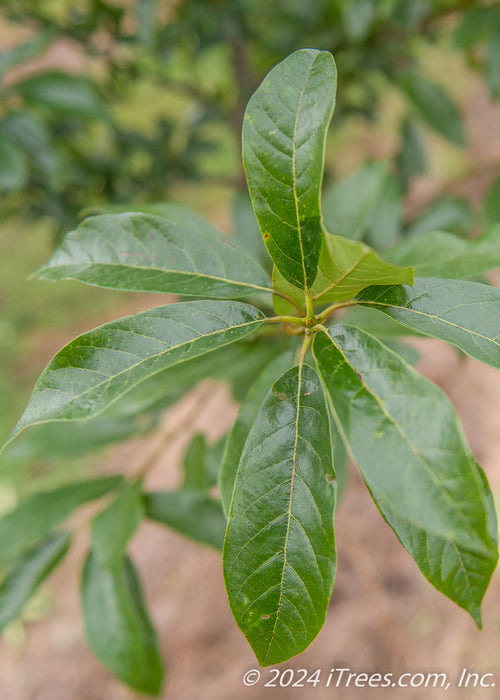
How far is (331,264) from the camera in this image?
465 mm

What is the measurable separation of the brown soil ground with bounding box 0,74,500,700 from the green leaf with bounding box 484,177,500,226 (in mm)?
731

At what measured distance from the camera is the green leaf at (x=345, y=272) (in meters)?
0.41

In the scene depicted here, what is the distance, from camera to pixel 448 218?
1.13 meters

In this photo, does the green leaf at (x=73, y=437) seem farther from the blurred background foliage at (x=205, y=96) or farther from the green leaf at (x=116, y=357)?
the green leaf at (x=116, y=357)

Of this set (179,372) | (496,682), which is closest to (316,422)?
(179,372)

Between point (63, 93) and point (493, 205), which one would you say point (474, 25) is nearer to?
point (493, 205)

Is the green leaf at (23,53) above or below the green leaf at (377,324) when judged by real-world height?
above

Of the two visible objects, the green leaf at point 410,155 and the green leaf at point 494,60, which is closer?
the green leaf at point 494,60

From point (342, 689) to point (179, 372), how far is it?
1084mm

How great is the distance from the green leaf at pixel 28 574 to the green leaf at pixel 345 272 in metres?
0.71

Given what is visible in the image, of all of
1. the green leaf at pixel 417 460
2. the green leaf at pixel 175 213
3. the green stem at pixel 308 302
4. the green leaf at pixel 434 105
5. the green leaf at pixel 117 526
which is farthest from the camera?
the green leaf at pixel 434 105

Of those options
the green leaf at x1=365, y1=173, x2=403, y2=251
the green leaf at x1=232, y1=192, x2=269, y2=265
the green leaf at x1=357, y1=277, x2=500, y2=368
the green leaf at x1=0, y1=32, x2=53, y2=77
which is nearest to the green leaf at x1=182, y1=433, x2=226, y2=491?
the green leaf at x1=232, y1=192, x2=269, y2=265

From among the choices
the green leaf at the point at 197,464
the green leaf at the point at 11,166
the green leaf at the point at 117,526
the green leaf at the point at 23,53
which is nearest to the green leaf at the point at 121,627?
the green leaf at the point at 117,526

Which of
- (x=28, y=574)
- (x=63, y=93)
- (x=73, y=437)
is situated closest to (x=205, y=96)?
(x=63, y=93)
